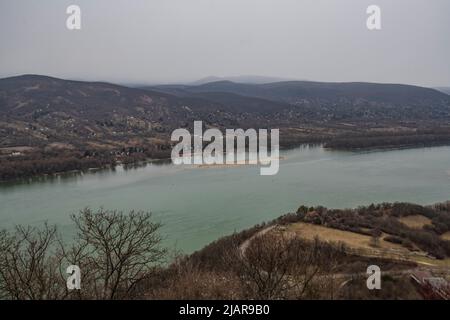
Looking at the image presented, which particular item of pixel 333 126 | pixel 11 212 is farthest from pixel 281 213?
pixel 333 126

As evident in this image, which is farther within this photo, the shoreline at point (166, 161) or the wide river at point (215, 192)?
the shoreline at point (166, 161)

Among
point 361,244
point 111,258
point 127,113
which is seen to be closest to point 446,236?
point 361,244

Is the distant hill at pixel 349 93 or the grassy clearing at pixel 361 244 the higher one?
the distant hill at pixel 349 93

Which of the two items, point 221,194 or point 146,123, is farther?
point 146,123

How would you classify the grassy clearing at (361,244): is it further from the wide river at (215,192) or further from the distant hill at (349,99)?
the distant hill at (349,99)

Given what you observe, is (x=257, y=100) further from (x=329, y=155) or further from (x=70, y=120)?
(x=329, y=155)

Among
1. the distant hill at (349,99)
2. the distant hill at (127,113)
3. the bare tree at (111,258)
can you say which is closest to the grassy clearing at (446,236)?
the bare tree at (111,258)

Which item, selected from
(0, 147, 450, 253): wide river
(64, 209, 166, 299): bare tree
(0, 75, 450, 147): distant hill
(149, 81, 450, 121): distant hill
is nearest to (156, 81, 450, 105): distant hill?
(149, 81, 450, 121): distant hill
